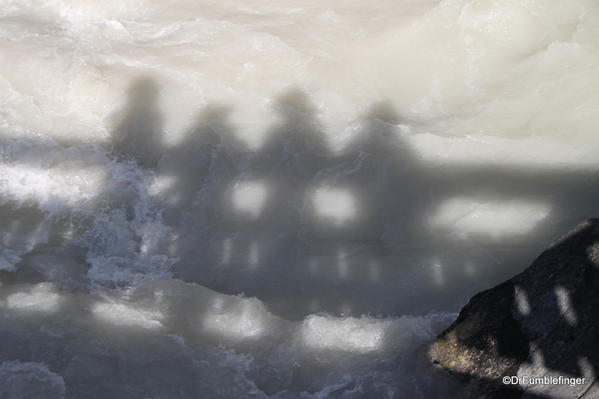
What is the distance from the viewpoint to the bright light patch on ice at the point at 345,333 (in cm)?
448

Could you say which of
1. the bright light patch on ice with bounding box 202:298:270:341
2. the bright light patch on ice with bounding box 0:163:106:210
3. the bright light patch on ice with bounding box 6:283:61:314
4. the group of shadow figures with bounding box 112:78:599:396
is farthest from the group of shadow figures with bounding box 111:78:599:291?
the bright light patch on ice with bounding box 6:283:61:314

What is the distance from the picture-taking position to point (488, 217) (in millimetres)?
5133

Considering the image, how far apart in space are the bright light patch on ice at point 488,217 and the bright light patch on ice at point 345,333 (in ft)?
3.43

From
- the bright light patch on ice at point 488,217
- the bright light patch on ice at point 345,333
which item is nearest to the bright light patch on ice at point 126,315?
the bright light patch on ice at point 345,333

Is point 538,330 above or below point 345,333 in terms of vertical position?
above

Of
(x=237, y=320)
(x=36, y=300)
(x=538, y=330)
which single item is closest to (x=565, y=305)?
(x=538, y=330)

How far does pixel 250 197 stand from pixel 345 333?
165cm

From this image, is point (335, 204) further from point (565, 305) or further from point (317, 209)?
point (565, 305)

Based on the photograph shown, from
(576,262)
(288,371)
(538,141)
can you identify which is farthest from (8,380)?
(538,141)

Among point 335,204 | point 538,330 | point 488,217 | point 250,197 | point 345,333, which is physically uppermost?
point 538,330

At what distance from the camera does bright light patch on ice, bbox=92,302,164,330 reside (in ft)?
15.2

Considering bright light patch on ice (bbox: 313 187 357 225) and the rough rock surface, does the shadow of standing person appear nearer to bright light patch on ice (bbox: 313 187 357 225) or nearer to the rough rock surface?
bright light patch on ice (bbox: 313 187 357 225)

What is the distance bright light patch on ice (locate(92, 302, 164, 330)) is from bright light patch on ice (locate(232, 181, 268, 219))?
1.23 m

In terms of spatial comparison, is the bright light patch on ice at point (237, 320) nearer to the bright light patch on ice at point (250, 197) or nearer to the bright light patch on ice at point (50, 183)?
the bright light patch on ice at point (250, 197)
